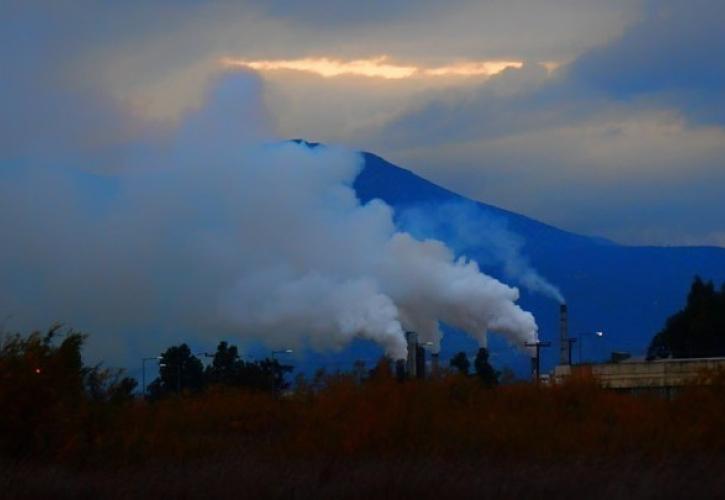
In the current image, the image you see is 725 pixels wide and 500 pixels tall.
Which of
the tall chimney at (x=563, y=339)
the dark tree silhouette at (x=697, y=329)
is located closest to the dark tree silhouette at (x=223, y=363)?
the tall chimney at (x=563, y=339)

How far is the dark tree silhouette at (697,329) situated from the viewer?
7494cm

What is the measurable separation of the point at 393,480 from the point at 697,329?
190ft

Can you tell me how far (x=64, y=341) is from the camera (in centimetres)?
2662

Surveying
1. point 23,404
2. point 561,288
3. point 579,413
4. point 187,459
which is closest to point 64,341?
point 23,404

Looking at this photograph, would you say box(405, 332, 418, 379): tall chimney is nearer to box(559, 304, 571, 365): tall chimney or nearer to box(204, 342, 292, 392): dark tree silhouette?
box(204, 342, 292, 392): dark tree silhouette

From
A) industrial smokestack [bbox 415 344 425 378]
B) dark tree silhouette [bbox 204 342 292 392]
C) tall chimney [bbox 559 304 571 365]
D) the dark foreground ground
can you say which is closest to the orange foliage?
the dark foreground ground

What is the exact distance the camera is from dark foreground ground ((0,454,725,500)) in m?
19.5

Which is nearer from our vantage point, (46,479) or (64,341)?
(46,479)

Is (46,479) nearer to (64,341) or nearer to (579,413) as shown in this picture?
(64,341)

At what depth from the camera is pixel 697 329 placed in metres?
75.4

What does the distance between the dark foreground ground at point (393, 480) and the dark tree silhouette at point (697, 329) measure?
2113 inches

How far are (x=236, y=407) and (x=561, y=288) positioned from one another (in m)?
87.1

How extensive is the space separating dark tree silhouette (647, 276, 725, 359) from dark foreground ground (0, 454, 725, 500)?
53673 mm

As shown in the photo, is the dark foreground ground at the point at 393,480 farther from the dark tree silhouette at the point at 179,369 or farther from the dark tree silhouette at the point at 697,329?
the dark tree silhouette at the point at 697,329
